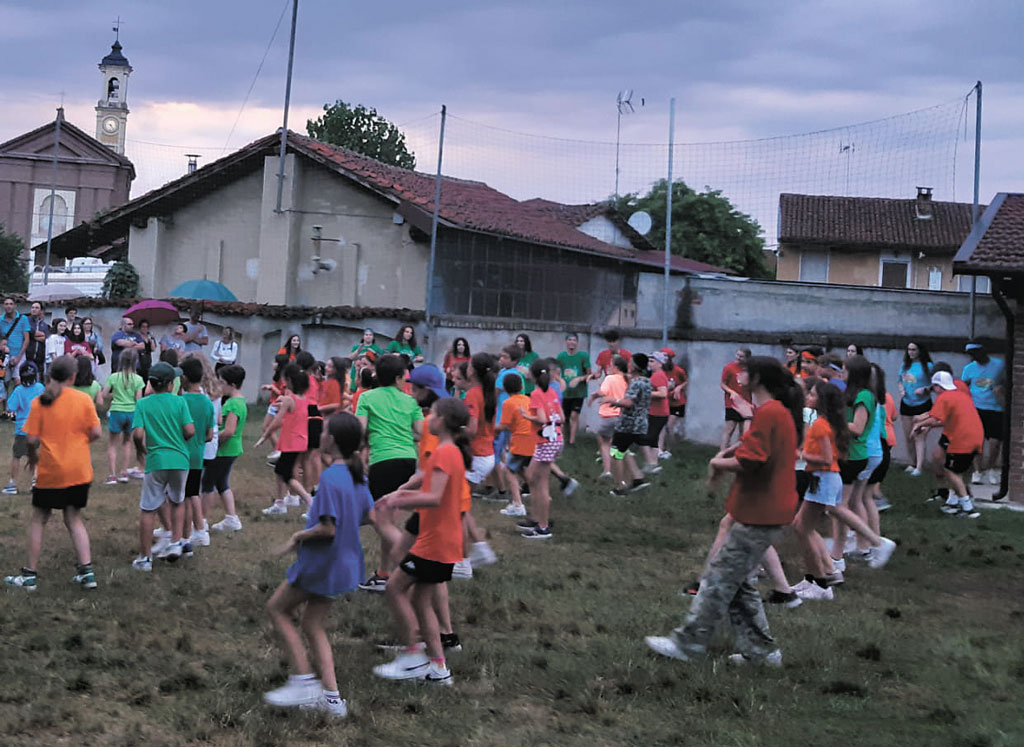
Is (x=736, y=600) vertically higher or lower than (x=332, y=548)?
lower

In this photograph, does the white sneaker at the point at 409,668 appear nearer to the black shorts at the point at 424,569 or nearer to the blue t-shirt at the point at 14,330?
the black shorts at the point at 424,569

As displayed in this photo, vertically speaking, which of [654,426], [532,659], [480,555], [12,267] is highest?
[12,267]

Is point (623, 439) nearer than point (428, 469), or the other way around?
point (428, 469)

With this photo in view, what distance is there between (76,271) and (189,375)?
30094mm

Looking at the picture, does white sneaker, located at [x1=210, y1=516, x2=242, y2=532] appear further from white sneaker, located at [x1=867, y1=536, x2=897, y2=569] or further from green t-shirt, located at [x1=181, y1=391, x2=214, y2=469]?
white sneaker, located at [x1=867, y1=536, x2=897, y2=569]

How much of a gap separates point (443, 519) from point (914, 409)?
40.4 ft

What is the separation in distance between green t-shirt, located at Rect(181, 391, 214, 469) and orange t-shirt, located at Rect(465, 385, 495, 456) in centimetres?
212

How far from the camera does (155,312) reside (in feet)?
75.6

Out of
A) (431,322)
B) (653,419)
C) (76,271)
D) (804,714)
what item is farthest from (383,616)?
(76,271)

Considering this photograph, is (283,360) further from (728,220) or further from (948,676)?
(728,220)

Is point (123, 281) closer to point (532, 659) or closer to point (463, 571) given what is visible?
point (463, 571)

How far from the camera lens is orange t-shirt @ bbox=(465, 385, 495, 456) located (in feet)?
34.7

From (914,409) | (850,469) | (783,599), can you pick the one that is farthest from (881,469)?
(914,409)

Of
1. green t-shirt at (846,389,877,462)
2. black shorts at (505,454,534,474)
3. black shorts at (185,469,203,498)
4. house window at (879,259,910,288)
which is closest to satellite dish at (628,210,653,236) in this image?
house window at (879,259,910,288)
